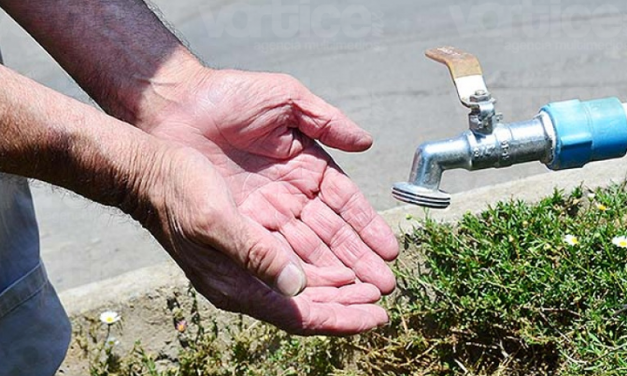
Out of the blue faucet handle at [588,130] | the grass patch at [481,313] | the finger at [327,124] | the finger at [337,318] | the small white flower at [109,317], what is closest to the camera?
the blue faucet handle at [588,130]

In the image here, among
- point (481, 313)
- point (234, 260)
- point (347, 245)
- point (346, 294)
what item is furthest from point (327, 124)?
point (481, 313)

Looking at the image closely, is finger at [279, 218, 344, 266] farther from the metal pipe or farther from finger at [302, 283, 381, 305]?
the metal pipe

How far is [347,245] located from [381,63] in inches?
107

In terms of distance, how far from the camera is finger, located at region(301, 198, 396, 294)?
A: 1920 millimetres

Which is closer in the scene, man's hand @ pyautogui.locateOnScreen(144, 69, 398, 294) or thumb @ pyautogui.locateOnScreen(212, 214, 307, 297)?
thumb @ pyautogui.locateOnScreen(212, 214, 307, 297)

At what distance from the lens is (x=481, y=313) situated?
238 cm

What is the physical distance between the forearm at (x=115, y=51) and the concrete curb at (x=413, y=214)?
0.57 metres

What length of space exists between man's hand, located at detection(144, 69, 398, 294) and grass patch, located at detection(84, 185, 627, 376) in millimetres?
515

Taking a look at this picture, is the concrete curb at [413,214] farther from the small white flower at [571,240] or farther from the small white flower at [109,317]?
the small white flower at [571,240]

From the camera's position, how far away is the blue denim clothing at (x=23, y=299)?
2051mm

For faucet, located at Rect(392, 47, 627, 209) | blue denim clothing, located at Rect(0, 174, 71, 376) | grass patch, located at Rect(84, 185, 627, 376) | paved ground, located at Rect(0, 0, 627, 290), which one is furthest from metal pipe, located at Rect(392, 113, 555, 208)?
paved ground, located at Rect(0, 0, 627, 290)

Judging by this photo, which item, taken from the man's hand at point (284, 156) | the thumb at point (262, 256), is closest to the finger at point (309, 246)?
the man's hand at point (284, 156)

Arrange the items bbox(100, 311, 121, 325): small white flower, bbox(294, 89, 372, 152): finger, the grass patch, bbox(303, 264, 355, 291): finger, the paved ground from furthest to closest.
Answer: the paved ground, bbox(100, 311, 121, 325): small white flower, the grass patch, bbox(294, 89, 372, 152): finger, bbox(303, 264, 355, 291): finger

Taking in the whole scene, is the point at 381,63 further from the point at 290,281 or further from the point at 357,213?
A: the point at 290,281
